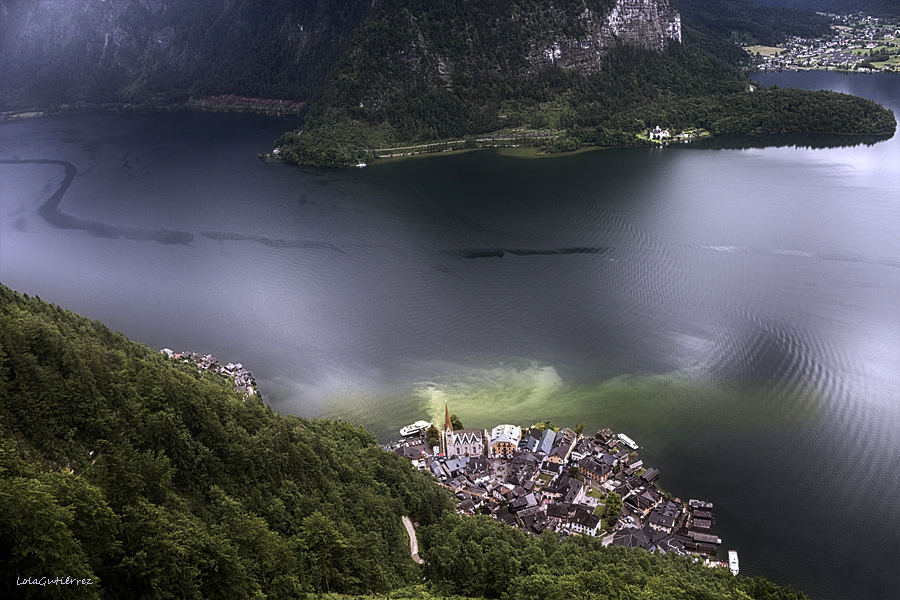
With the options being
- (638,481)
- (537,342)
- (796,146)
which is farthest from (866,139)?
(638,481)

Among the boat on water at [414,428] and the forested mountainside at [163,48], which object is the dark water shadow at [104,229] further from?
the forested mountainside at [163,48]

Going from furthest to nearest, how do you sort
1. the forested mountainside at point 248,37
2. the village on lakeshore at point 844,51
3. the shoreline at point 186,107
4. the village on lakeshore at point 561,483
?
the village on lakeshore at point 844,51, the shoreline at point 186,107, the forested mountainside at point 248,37, the village on lakeshore at point 561,483

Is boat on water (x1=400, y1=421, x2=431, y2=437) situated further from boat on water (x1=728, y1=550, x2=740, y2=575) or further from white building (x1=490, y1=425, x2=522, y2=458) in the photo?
boat on water (x1=728, y1=550, x2=740, y2=575)

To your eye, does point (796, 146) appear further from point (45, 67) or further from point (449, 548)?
point (45, 67)

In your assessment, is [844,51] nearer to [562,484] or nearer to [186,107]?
[186,107]

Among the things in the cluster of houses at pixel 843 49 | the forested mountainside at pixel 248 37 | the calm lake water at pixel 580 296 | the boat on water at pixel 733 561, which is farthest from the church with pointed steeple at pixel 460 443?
the cluster of houses at pixel 843 49

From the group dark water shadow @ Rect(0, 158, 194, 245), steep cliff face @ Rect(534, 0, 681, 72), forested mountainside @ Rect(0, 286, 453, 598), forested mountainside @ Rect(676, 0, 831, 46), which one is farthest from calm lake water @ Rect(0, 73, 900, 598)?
forested mountainside @ Rect(676, 0, 831, 46)
